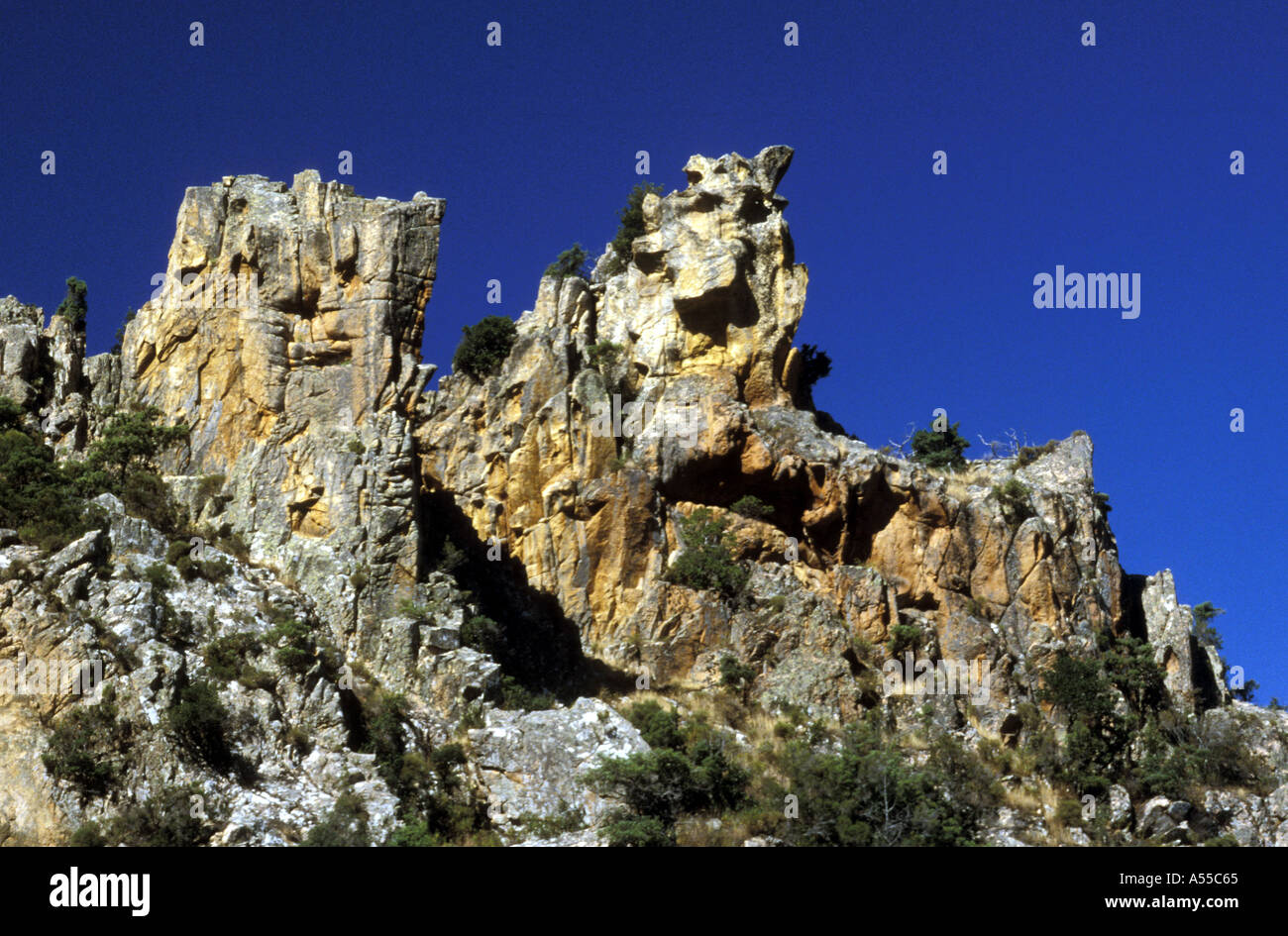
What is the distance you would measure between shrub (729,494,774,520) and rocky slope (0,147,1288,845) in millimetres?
425

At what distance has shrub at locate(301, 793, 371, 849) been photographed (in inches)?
1499

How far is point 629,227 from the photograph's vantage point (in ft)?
221

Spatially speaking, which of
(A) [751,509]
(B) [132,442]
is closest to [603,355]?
(A) [751,509]

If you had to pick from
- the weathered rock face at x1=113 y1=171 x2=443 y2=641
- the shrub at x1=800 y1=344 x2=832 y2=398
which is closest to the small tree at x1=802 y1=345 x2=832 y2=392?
the shrub at x1=800 y1=344 x2=832 y2=398

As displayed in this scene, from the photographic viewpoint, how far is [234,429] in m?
50.5

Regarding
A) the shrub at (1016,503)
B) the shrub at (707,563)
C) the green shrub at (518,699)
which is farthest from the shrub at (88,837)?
the shrub at (1016,503)

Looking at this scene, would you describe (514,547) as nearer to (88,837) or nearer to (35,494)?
(35,494)

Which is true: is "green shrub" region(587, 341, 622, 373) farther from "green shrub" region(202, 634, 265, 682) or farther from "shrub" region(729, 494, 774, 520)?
"green shrub" region(202, 634, 265, 682)

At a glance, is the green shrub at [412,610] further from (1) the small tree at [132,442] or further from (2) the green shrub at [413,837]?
(1) the small tree at [132,442]

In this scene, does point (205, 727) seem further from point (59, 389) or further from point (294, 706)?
point (59, 389)

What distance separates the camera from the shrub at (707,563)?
177 ft

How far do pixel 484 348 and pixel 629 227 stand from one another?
10483mm
